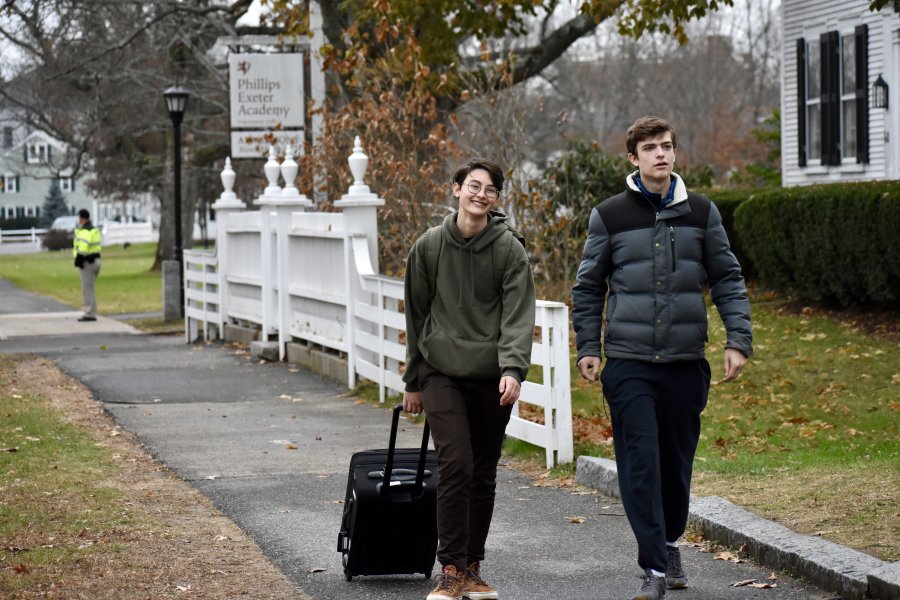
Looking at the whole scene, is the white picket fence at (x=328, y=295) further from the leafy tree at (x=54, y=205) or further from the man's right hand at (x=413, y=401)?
the leafy tree at (x=54, y=205)

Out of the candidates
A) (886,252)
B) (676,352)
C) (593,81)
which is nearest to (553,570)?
(676,352)

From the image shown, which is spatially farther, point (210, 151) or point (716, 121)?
point (716, 121)

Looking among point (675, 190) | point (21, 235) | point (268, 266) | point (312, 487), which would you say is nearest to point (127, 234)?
point (21, 235)

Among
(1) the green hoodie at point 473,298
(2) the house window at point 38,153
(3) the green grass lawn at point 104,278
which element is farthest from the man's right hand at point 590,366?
(2) the house window at point 38,153

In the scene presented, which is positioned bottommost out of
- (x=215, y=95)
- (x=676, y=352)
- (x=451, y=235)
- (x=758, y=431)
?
(x=758, y=431)

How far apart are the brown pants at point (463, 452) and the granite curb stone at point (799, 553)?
1341 mm

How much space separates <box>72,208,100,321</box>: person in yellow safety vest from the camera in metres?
25.9

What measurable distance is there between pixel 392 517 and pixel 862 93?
16213mm

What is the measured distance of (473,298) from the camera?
19.8ft

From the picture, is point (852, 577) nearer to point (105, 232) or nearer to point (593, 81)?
point (593, 81)

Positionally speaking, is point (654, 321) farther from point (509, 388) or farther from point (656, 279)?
point (509, 388)

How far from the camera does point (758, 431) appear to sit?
1114 centimetres

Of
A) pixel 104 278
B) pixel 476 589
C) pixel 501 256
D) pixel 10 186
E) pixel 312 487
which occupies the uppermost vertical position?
pixel 10 186

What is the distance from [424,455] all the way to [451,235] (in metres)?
0.96
